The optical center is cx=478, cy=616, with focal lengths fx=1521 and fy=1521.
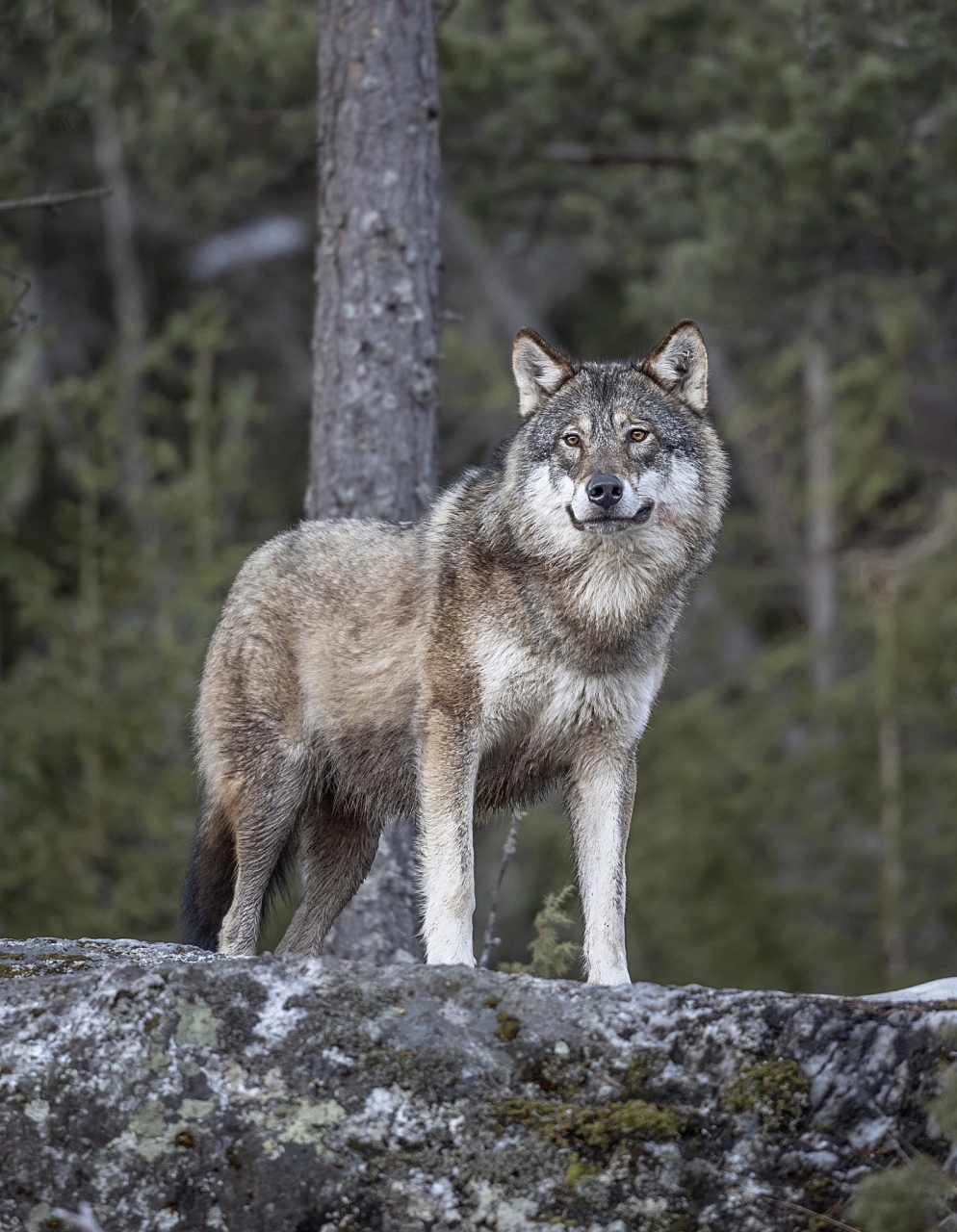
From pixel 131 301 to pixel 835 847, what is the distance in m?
14.5

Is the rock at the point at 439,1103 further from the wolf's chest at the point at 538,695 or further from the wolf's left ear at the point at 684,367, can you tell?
the wolf's left ear at the point at 684,367

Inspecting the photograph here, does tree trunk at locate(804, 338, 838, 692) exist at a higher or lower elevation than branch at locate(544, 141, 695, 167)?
lower

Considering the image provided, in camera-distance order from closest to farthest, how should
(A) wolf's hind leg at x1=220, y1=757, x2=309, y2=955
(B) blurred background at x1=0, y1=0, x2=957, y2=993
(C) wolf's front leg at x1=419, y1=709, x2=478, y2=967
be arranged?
(C) wolf's front leg at x1=419, y1=709, x2=478, y2=967 → (A) wolf's hind leg at x1=220, y1=757, x2=309, y2=955 → (B) blurred background at x1=0, y1=0, x2=957, y2=993

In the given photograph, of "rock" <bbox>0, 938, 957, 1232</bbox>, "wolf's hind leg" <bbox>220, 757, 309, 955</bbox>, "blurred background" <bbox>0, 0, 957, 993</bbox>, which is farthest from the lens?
"blurred background" <bbox>0, 0, 957, 993</bbox>

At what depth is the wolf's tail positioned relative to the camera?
6.31m

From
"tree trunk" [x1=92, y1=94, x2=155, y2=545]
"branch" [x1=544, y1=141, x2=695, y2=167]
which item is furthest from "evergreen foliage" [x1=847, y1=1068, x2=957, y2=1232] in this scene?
"tree trunk" [x1=92, y1=94, x2=155, y2=545]

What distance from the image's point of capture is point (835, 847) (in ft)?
48.2

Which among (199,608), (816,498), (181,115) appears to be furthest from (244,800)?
(816,498)

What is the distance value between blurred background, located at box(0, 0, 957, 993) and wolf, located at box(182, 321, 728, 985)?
153 inches

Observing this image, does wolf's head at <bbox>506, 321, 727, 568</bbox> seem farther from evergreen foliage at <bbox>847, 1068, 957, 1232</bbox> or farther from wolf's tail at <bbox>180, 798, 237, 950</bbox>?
evergreen foliage at <bbox>847, 1068, 957, 1232</bbox>

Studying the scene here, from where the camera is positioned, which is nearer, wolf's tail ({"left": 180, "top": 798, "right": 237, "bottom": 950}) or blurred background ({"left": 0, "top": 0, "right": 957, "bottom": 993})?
wolf's tail ({"left": 180, "top": 798, "right": 237, "bottom": 950})

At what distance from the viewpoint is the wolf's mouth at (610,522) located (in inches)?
213

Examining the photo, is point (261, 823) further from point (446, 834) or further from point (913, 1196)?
point (913, 1196)

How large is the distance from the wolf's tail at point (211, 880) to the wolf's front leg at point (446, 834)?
115 cm
